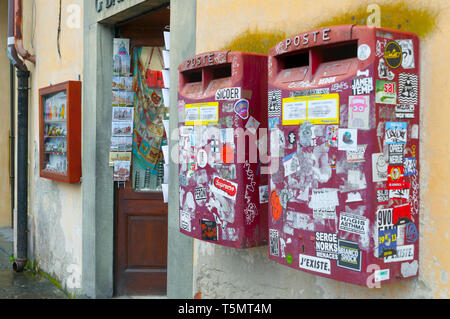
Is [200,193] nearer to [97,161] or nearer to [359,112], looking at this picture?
[359,112]

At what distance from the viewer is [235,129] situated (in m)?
2.63

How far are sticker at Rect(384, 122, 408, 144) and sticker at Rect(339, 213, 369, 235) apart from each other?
322 mm

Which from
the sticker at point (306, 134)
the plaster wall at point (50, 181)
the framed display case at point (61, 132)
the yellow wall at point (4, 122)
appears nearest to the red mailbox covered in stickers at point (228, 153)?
the sticker at point (306, 134)

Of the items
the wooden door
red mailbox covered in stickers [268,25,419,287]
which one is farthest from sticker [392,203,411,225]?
the wooden door

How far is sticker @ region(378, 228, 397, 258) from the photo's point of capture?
2.03 meters

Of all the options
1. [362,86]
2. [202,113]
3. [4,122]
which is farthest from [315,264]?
[4,122]

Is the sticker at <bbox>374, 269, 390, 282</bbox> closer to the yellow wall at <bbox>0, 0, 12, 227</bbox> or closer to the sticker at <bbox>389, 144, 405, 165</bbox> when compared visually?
the sticker at <bbox>389, 144, 405, 165</bbox>

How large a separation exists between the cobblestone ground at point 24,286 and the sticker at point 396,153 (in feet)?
13.9

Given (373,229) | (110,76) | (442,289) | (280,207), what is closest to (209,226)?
(280,207)

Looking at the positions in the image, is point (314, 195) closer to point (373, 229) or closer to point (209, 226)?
point (373, 229)

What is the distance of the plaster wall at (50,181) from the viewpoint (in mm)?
5285

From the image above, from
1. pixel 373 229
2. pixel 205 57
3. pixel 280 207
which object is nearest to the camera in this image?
pixel 373 229

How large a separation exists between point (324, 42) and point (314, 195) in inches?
25.5

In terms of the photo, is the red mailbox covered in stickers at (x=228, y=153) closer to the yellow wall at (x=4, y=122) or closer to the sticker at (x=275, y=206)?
the sticker at (x=275, y=206)
